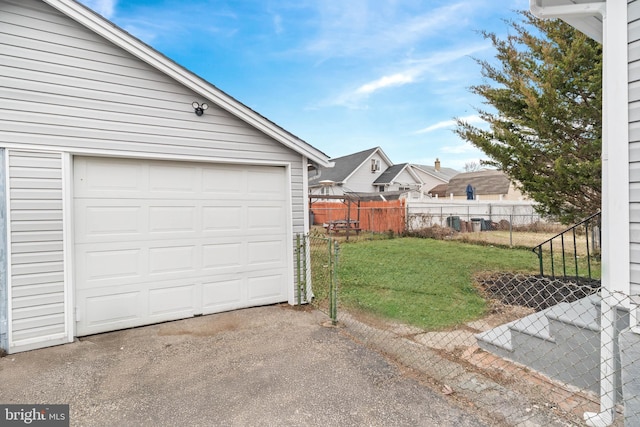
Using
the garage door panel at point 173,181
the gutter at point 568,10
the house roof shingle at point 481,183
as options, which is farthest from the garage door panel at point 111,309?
the house roof shingle at point 481,183

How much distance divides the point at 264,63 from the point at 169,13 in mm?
3958

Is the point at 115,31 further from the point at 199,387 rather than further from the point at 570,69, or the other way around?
the point at 570,69

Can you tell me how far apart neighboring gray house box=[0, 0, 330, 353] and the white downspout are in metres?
3.54

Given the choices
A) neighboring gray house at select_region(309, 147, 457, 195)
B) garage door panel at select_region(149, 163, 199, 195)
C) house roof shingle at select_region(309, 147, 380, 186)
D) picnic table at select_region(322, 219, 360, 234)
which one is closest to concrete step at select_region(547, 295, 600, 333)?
garage door panel at select_region(149, 163, 199, 195)

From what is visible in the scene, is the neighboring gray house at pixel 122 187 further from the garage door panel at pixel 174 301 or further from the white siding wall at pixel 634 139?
the white siding wall at pixel 634 139

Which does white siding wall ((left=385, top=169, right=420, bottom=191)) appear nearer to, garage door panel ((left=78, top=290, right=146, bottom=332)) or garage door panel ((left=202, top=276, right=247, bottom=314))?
garage door panel ((left=202, top=276, right=247, bottom=314))

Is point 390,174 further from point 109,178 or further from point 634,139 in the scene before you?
point 634,139

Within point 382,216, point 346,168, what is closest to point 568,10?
point 382,216

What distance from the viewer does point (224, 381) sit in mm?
3010

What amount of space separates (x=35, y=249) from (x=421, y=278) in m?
6.14

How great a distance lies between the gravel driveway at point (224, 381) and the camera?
2.48m

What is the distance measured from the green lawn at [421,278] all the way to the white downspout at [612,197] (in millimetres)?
2044

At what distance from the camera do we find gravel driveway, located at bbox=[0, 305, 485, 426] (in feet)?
8.15

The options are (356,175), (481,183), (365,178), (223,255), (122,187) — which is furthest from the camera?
(481,183)
